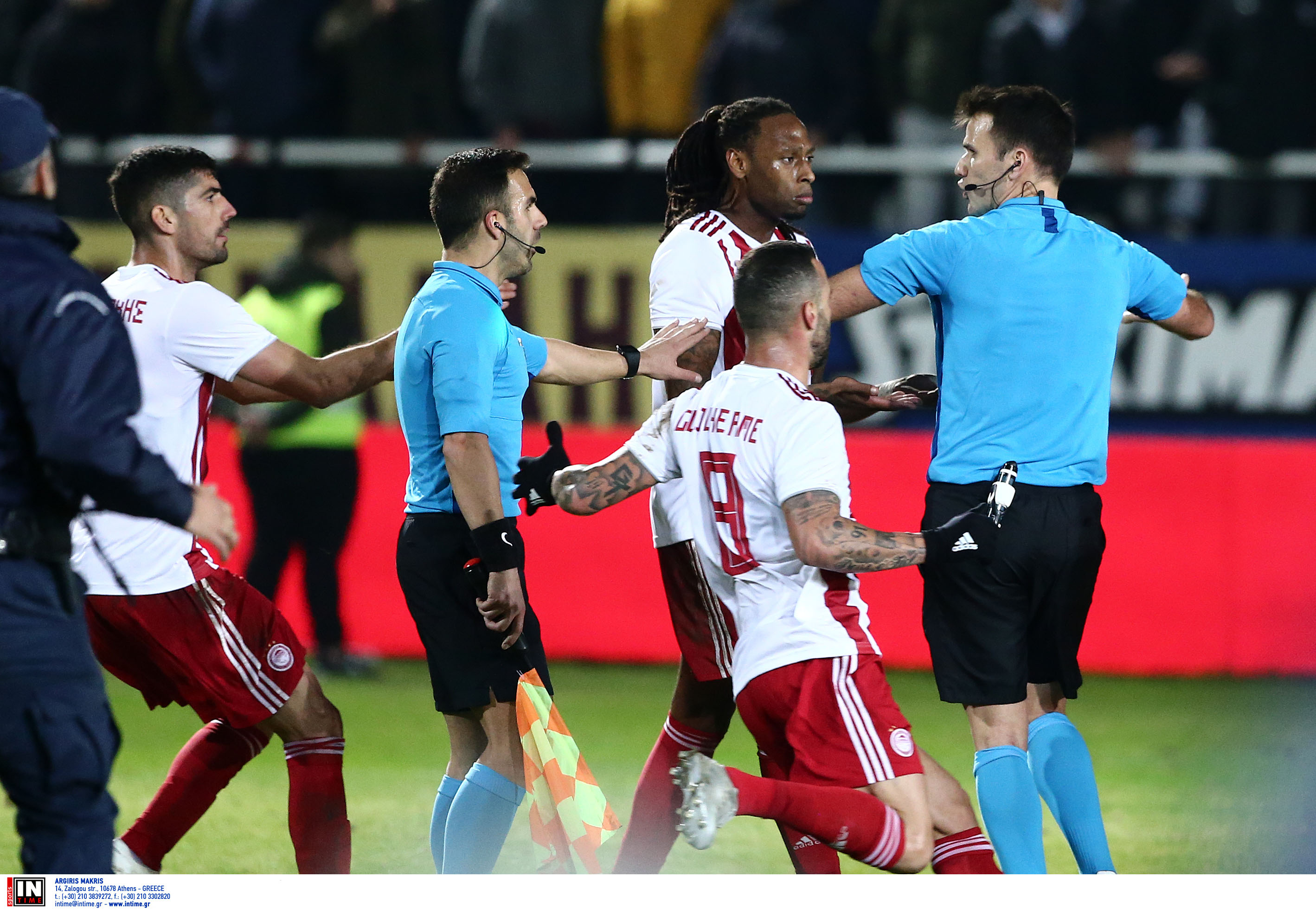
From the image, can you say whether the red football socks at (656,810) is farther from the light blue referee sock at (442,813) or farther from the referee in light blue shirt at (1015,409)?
the referee in light blue shirt at (1015,409)

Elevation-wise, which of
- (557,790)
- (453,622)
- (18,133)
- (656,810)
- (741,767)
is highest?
(18,133)

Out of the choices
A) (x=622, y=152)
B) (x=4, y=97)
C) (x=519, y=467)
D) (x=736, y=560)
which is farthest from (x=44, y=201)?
(x=622, y=152)

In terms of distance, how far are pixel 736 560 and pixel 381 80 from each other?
6.46 meters

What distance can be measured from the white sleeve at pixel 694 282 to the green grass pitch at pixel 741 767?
6.05 ft

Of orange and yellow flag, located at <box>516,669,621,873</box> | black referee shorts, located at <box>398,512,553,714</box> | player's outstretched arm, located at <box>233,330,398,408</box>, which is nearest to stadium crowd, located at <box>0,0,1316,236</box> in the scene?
player's outstretched arm, located at <box>233,330,398,408</box>

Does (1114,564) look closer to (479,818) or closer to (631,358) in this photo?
(631,358)

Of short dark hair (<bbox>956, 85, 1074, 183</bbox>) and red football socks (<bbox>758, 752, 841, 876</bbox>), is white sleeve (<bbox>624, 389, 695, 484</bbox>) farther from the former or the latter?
short dark hair (<bbox>956, 85, 1074, 183</bbox>)

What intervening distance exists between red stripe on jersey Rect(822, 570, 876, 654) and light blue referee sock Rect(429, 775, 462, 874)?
4.35 ft

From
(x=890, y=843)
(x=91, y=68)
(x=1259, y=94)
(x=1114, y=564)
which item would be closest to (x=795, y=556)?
(x=890, y=843)

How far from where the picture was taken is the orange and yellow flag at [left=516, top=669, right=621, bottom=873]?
439 cm

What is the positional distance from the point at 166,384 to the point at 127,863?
139cm

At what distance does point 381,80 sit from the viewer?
9.70 m

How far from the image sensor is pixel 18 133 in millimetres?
3521

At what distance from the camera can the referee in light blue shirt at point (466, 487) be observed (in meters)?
4.39
